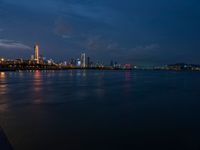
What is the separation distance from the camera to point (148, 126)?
43.9 feet

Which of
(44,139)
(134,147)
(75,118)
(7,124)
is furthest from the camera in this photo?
(75,118)

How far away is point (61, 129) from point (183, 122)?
6.78m

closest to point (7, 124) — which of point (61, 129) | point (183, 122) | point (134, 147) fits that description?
point (61, 129)

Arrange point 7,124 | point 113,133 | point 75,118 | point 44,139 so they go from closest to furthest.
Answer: point 44,139
point 113,133
point 7,124
point 75,118

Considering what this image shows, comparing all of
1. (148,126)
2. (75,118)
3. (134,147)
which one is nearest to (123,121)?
(148,126)

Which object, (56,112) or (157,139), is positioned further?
(56,112)

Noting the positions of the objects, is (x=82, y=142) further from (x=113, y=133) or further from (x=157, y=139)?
(x=157, y=139)

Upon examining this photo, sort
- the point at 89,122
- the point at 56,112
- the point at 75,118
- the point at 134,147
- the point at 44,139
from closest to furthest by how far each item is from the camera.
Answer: the point at 134,147 → the point at 44,139 → the point at 89,122 → the point at 75,118 → the point at 56,112

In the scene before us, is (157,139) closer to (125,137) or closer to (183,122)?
(125,137)

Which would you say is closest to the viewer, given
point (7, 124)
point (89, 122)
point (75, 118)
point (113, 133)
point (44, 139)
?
point (44, 139)

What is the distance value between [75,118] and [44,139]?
467 centimetres

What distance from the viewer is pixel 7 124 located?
43.0 ft

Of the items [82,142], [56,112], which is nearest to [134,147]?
[82,142]

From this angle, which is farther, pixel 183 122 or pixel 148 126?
pixel 183 122
